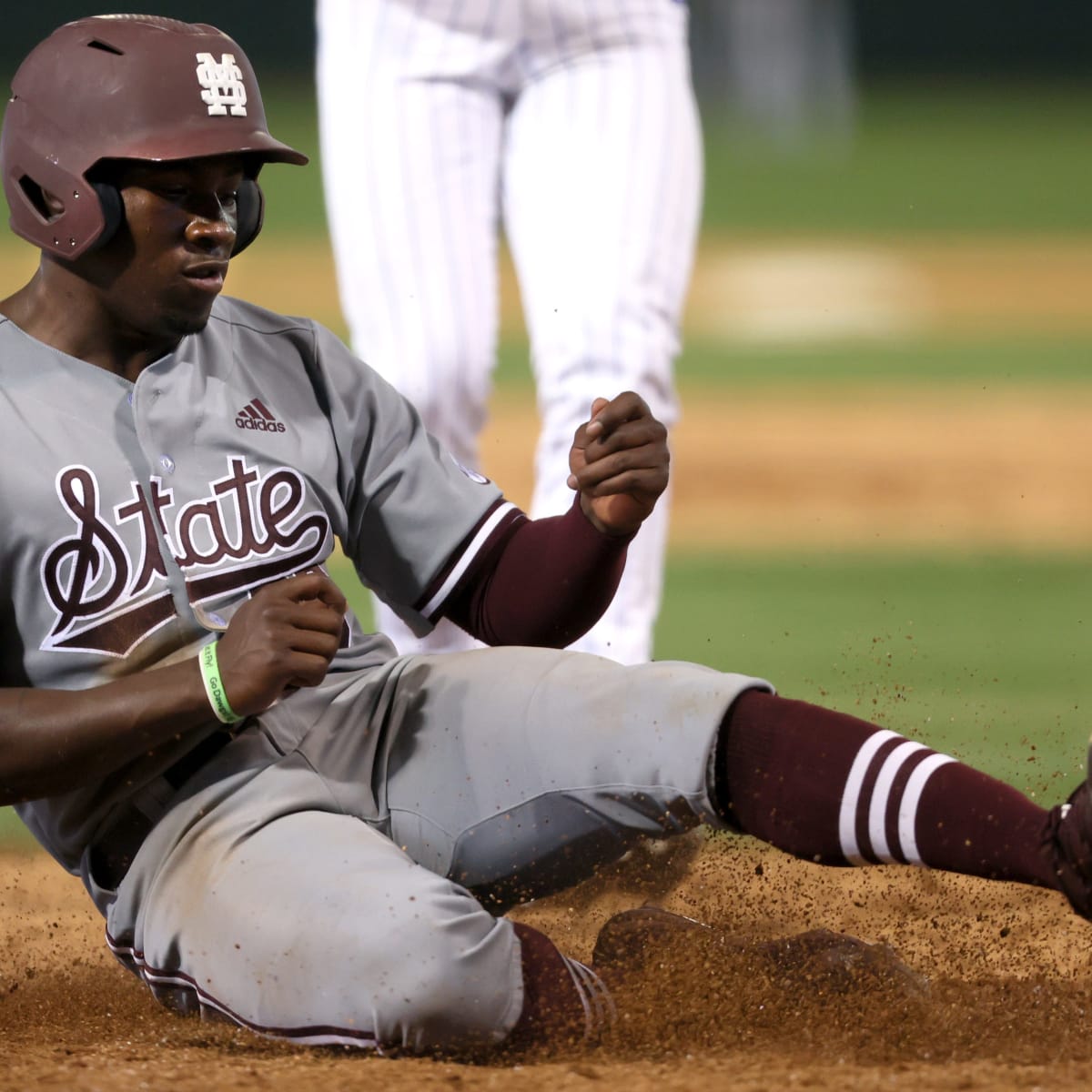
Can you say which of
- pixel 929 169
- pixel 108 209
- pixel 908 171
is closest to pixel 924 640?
pixel 108 209

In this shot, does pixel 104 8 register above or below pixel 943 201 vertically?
above

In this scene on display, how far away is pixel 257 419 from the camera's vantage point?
226cm

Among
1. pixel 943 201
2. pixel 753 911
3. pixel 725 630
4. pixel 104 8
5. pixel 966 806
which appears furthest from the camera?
pixel 104 8

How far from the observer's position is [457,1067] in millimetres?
1936

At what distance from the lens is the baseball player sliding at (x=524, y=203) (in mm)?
3160

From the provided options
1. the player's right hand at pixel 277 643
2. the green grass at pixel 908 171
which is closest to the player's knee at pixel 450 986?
the player's right hand at pixel 277 643

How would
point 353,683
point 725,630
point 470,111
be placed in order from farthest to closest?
point 725,630 → point 470,111 → point 353,683

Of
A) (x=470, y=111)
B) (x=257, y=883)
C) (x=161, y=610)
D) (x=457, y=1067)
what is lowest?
(x=457, y=1067)

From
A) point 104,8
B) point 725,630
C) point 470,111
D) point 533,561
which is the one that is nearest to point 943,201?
point 104,8

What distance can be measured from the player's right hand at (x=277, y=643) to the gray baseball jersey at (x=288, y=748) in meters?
0.15

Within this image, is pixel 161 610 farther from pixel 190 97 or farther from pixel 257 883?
pixel 190 97

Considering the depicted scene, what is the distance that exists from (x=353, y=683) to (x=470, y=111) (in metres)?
1.41

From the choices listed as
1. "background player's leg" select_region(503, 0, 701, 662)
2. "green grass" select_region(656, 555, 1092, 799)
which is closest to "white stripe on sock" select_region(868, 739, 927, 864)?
"background player's leg" select_region(503, 0, 701, 662)

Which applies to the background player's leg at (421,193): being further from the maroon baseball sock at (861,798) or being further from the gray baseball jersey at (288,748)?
the maroon baseball sock at (861,798)
